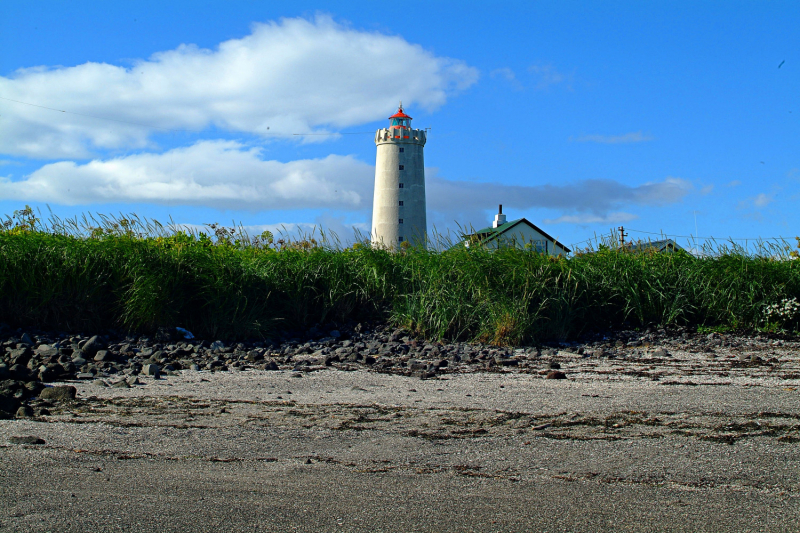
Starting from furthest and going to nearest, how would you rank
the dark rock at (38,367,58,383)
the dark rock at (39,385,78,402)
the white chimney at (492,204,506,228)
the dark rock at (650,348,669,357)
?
the white chimney at (492,204,506,228)
the dark rock at (650,348,669,357)
the dark rock at (38,367,58,383)
the dark rock at (39,385,78,402)

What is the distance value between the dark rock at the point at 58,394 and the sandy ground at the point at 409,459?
223 millimetres

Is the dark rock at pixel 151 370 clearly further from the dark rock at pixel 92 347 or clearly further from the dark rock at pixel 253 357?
the dark rock at pixel 92 347

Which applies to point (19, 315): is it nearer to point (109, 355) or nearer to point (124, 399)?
point (109, 355)

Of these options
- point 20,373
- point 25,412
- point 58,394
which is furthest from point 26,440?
point 20,373

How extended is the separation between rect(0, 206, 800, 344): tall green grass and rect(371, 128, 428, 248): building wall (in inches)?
1273

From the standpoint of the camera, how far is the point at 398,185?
43406mm

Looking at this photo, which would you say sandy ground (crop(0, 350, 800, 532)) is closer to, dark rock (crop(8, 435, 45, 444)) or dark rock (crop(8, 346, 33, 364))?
dark rock (crop(8, 435, 45, 444))

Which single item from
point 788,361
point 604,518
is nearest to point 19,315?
point 604,518

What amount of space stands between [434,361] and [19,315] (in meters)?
5.62

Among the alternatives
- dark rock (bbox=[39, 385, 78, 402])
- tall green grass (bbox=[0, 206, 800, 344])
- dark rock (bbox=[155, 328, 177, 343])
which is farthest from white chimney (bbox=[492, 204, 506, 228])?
dark rock (bbox=[39, 385, 78, 402])

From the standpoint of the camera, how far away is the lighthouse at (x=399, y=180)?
4288cm

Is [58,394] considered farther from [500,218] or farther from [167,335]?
[500,218]

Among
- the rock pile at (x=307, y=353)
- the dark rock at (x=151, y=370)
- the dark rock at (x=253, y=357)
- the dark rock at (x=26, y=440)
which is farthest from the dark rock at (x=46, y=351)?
the dark rock at (x=26, y=440)

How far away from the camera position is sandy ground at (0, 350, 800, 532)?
2.69 metres
